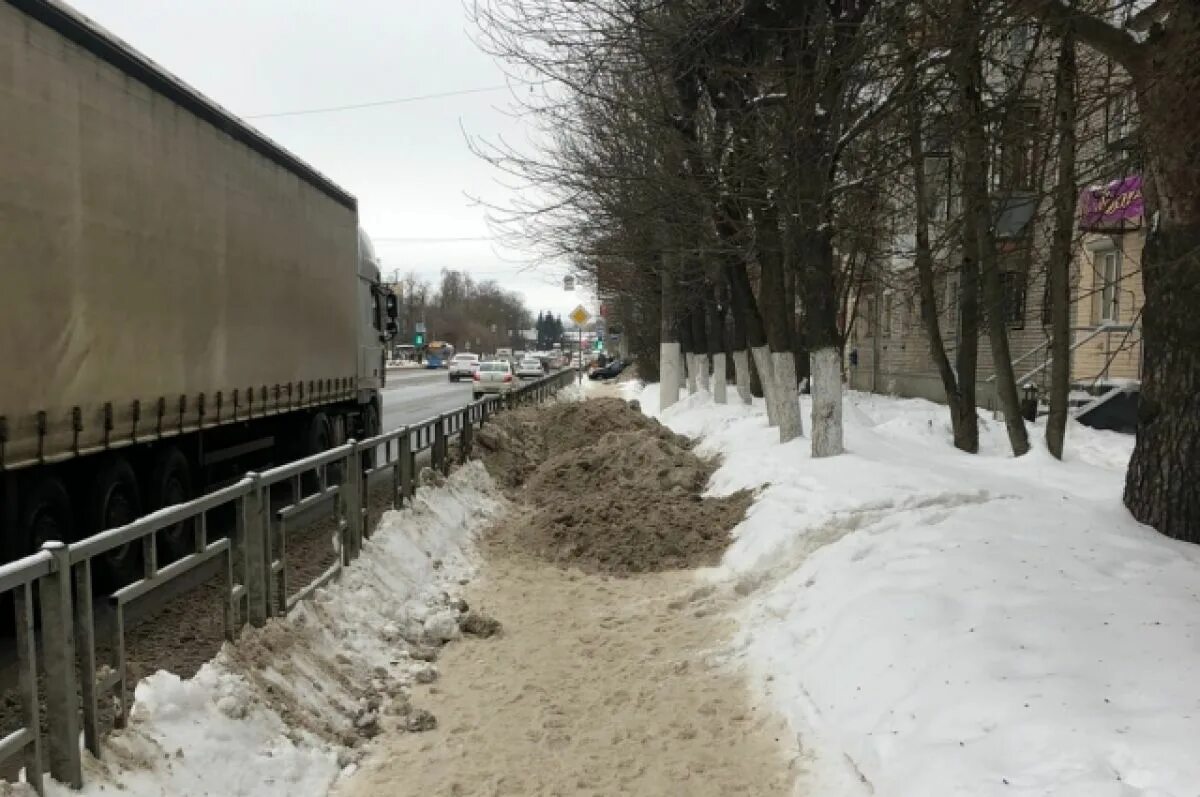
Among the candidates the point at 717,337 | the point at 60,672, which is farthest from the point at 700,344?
the point at 60,672

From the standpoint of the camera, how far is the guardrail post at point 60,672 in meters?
3.07

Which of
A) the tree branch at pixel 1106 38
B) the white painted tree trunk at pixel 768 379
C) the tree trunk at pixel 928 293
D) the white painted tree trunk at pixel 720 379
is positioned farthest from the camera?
the white painted tree trunk at pixel 720 379

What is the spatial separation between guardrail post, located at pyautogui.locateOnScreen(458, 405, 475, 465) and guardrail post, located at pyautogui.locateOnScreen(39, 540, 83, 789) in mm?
8323

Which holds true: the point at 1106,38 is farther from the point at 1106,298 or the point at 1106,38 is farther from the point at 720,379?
the point at 1106,298

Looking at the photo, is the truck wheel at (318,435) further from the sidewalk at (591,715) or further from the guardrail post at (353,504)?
the sidewalk at (591,715)

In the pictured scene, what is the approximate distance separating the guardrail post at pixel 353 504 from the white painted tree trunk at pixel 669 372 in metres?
A: 15.4

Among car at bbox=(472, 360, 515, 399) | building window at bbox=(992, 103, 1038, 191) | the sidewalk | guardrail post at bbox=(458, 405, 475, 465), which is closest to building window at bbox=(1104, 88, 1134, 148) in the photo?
building window at bbox=(992, 103, 1038, 191)

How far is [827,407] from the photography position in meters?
9.46

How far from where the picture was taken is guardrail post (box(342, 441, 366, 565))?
6.46 m

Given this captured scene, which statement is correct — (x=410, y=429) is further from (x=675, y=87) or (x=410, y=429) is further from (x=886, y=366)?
(x=886, y=366)

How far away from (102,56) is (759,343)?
400 inches

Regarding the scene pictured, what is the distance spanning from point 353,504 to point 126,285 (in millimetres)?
2140

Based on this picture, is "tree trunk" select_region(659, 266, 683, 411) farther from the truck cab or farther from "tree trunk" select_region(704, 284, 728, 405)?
the truck cab

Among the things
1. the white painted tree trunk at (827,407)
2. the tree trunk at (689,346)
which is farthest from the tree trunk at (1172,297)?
the tree trunk at (689,346)
